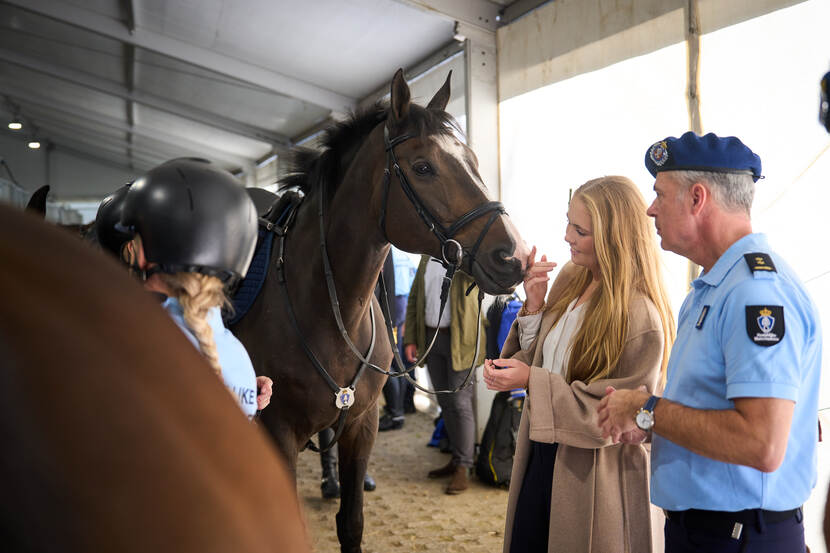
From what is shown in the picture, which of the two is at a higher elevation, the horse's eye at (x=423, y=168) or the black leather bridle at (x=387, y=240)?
the horse's eye at (x=423, y=168)

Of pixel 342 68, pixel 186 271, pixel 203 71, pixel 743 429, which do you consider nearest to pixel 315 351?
pixel 186 271

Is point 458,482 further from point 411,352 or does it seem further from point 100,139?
point 100,139

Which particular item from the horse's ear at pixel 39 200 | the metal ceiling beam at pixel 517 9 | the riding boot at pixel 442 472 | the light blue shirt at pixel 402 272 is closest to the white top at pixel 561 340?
the riding boot at pixel 442 472

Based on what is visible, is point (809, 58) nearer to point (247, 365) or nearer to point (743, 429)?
point (743, 429)

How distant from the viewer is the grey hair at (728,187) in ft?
4.09

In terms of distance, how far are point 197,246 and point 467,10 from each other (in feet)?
13.5

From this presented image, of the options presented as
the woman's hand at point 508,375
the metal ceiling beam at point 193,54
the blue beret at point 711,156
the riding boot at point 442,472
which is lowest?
the riding boot at point 442,472

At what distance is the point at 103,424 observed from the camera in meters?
0.31

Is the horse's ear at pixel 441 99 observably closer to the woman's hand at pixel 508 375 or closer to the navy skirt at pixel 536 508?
the woman's hand at pixel 508 375

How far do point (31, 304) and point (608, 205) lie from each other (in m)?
1.57

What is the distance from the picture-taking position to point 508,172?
4.69 meters

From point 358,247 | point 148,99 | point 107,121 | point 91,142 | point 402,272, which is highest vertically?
point 91,142

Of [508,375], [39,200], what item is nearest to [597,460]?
[508,375]

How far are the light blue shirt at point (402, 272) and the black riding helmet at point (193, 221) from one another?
3967 mm
